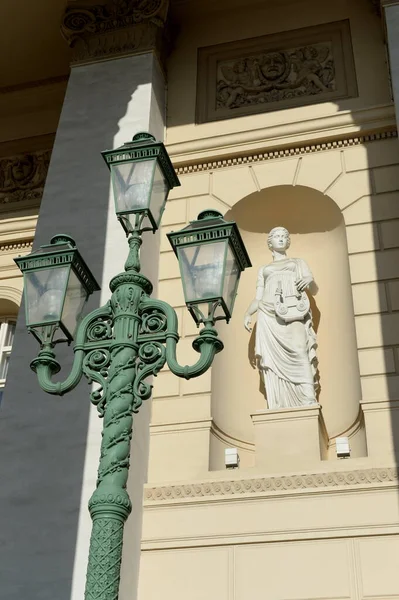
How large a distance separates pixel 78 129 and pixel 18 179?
237 centimetres

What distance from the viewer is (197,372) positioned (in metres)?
5.59

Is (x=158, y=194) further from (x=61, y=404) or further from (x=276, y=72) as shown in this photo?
(x=276, y=72)

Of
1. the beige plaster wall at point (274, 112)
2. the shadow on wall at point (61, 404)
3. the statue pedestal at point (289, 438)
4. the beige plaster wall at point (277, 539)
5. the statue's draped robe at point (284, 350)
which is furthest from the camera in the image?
the beige plaster wall at point (274, 112)

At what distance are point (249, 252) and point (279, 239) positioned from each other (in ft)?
3.03

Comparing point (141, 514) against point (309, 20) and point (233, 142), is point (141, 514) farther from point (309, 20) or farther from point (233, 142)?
point (309, 20)

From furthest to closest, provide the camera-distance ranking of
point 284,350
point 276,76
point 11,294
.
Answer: point 11,294 < point 276,76 < point 284,350

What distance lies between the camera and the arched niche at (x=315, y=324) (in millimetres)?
10555

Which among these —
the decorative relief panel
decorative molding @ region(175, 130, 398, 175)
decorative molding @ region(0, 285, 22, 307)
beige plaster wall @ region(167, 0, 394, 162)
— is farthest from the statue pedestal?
the decorative relief panel

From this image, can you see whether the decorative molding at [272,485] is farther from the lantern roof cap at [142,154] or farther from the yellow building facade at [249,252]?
the lantern roof cap at [142,154]

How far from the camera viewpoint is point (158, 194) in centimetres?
658

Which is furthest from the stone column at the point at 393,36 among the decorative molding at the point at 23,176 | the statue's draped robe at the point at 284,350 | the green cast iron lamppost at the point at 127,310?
the decorative molding at the point at 23,176

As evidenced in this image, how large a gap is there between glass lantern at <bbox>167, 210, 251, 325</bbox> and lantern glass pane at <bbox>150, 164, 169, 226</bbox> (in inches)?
19.3

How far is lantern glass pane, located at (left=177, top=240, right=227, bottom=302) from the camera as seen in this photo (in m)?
5.80

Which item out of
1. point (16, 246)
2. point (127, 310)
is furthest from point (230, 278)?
point (16, 246)
